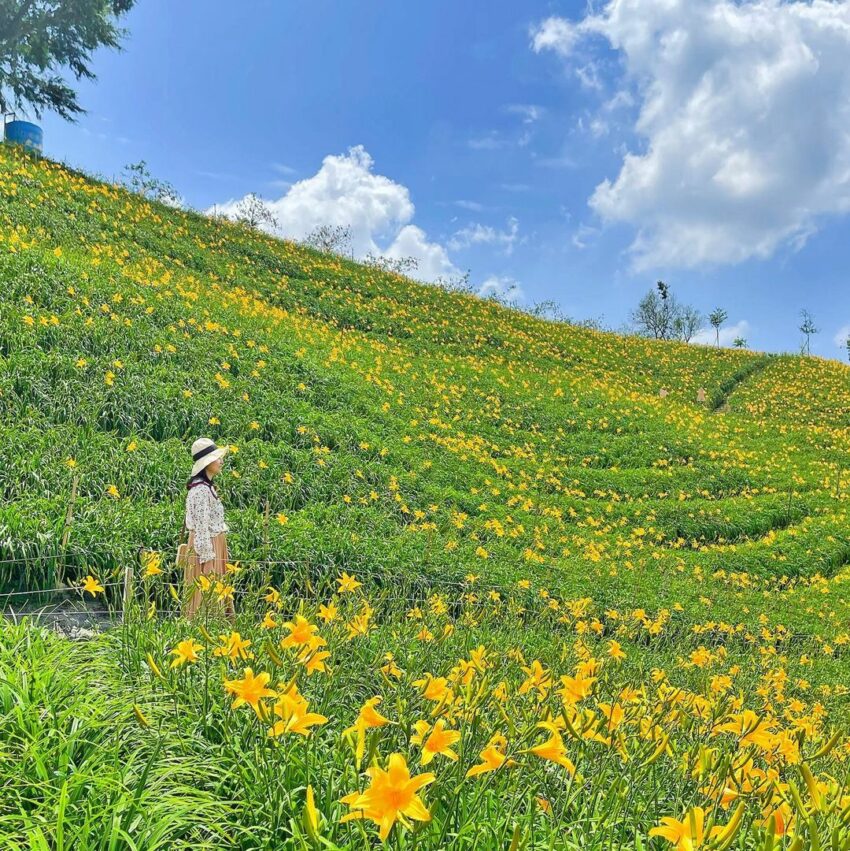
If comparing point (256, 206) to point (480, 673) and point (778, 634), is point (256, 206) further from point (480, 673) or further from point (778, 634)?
point (480, 673)

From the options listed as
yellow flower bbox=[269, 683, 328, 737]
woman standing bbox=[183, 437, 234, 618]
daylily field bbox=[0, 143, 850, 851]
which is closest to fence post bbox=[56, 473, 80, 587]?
daylily field bbox=[0, 143, 850, 851]

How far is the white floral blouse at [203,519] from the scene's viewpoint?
184 inches

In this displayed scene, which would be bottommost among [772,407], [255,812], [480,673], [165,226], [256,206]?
[255,812]

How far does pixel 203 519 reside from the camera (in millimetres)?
4691

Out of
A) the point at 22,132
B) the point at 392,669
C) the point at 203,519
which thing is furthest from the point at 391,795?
the point at 22,132

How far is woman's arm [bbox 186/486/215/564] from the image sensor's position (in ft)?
15.3

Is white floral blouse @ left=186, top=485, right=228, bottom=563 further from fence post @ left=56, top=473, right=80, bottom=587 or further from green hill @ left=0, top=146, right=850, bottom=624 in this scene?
fence post @ left=56, top=473, right=80, bottom=587

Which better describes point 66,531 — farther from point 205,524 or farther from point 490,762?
point 490,762

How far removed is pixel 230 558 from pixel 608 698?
138 inches

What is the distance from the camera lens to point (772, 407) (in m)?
21.2

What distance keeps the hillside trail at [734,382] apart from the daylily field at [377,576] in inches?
63.1

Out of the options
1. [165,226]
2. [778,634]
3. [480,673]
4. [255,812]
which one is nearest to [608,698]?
[480,673]

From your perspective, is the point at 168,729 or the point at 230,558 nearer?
the point at 168,729

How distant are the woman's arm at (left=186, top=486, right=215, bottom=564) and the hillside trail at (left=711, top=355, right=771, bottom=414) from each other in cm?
1970
